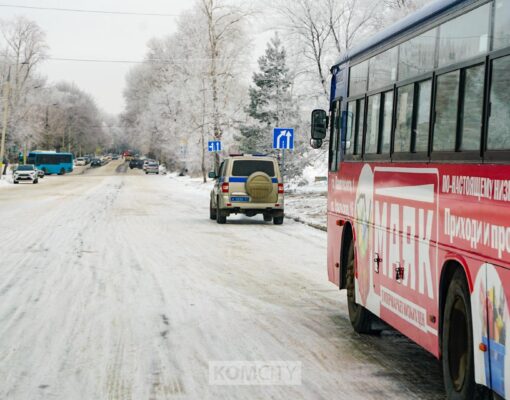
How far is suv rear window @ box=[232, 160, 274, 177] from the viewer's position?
85.7 ft

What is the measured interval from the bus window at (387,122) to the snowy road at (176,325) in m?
1.83

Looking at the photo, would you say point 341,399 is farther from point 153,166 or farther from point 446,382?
point 153,166

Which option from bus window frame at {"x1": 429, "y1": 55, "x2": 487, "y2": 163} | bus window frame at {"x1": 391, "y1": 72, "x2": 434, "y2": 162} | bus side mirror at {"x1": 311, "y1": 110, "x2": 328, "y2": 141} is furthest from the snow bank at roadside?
bus window frame at {"x1": 429, "y1": 55, "x2": 487, "y2": 163}

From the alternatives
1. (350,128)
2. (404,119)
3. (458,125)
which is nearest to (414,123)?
(404,119)

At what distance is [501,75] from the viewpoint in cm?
543

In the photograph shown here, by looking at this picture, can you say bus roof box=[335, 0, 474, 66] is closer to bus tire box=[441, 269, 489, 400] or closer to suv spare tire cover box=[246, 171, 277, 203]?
bus tire box=[441, 269, 489, 400]

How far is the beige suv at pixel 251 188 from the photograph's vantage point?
25.9 m

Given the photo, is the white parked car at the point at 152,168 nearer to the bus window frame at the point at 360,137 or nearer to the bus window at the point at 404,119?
the bus window frame at the point at 360,137

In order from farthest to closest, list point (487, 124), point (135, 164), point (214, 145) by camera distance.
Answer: point (135, 164), point (214, 145), point (487, 124)

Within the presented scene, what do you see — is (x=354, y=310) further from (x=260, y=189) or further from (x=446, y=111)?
(x=260, y=189)

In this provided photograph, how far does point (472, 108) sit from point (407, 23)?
79.0 inches

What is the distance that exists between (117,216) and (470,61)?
901 inches

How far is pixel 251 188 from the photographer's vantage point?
25.8 m

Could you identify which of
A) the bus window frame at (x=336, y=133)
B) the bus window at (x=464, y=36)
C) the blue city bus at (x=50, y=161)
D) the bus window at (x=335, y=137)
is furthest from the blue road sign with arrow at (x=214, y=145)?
the blue city bus at (x=50, y=161)
